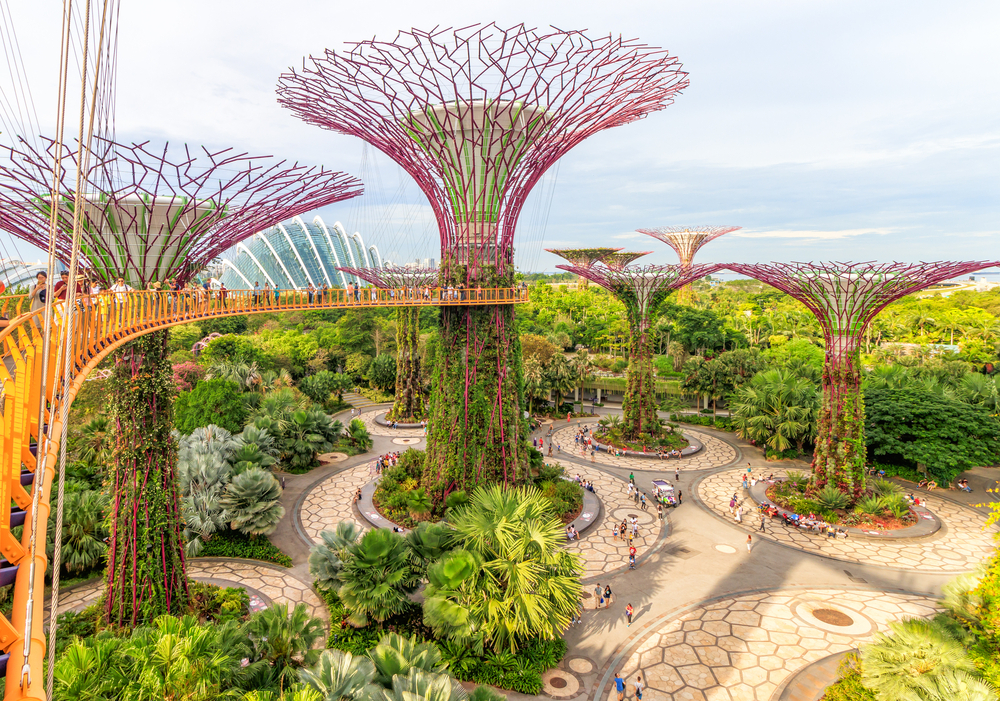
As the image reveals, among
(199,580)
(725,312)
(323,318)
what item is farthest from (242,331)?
(725,312)

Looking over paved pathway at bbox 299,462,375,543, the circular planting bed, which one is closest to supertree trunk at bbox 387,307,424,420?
paved pathway at bbox 299,462,375,543

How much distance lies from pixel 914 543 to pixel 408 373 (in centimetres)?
2595

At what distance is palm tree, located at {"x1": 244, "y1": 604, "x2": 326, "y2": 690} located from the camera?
32.5 feet

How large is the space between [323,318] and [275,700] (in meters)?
56.8

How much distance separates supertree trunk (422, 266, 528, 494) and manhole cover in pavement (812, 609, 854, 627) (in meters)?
9.76

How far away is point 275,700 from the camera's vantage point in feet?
25.2

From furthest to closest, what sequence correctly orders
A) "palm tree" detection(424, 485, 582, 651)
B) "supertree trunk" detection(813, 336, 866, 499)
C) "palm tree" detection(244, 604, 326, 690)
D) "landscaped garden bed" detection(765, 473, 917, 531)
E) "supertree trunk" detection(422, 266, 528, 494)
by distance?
"supertree trunk" detection(813, 336, 866, 499), "landscaped garden bed" detection(765, 473, 917, 531), "supertree trunk" detection(422, 266, 528, 494), "palm tree" detection(424, 485, 582, 651), "palm tree" detection(244, 604, 326, 690)

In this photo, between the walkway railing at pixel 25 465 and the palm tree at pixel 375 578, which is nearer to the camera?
the walkway railing at pixel 25 465

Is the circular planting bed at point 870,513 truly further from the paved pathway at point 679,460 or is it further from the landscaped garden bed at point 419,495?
the landscaped garden bed at point 419,495

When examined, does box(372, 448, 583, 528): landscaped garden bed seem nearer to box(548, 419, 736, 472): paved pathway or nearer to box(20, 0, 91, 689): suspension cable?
box(548, 419, 736, 472): paved pathway

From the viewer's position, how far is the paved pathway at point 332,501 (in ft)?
63.0

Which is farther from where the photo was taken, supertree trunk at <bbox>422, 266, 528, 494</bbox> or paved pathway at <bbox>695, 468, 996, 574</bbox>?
supertree trunk at <bbox>422, 266, 528, 494</bbox>

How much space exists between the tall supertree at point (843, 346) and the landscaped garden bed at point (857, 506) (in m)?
0.54

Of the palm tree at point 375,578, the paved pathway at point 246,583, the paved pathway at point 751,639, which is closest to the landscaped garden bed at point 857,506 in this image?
the paved pathway at point 751,639
